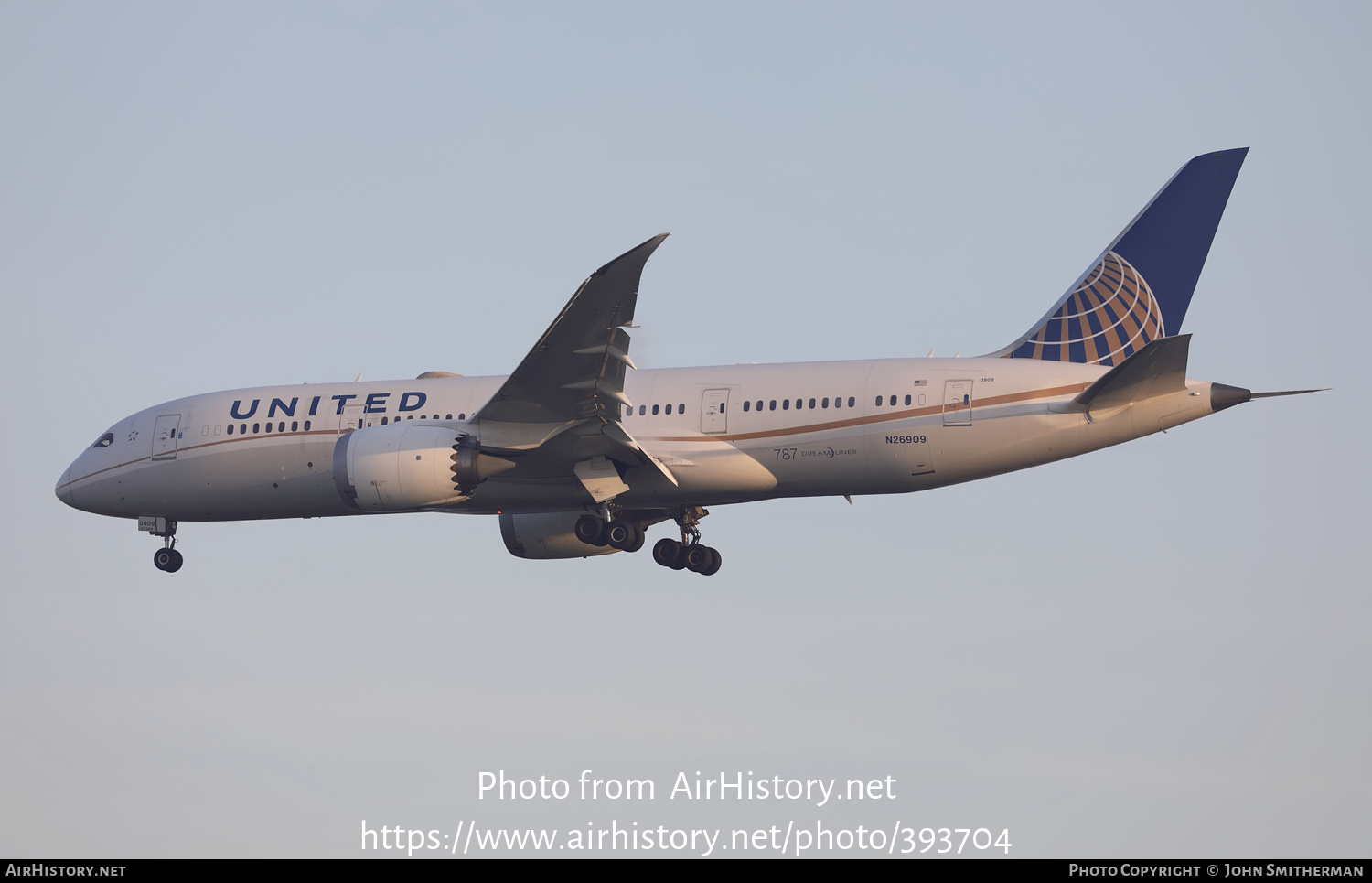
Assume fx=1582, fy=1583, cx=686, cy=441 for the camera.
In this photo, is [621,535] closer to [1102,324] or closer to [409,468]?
[409,468]

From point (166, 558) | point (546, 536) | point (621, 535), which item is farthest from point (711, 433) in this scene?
point (166, 558)

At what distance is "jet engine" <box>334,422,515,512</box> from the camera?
26.6 m

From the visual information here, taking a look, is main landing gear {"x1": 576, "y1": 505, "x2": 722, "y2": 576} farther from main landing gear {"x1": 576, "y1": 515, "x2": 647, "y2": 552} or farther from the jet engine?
the jet engine

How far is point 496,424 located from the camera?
88.1ft

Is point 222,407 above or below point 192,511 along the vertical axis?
above

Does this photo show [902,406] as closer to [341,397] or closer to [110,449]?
[341,397]

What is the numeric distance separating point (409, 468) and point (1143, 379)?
474 inches

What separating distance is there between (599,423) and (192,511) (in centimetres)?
1002

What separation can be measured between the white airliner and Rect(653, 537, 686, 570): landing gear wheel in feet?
0.77

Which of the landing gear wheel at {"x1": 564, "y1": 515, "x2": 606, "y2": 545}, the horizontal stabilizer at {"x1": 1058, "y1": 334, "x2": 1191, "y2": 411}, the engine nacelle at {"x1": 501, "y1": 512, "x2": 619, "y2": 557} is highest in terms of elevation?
the engine nacelle at {"x1": 501, "y1": 512, "x2": 619, "y2": 557}

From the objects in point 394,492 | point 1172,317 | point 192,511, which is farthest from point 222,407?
point 1172,317

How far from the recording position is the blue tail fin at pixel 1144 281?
27.9m

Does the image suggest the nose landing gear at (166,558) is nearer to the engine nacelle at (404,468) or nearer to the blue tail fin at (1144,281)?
the engine nacelle at (404,468)

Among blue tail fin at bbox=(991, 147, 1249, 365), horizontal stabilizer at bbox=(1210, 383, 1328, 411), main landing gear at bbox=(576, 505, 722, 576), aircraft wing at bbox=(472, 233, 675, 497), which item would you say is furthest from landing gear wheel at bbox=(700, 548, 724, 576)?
horizontal stabilizer at bbox=(1210, 383, 1328, 411)
